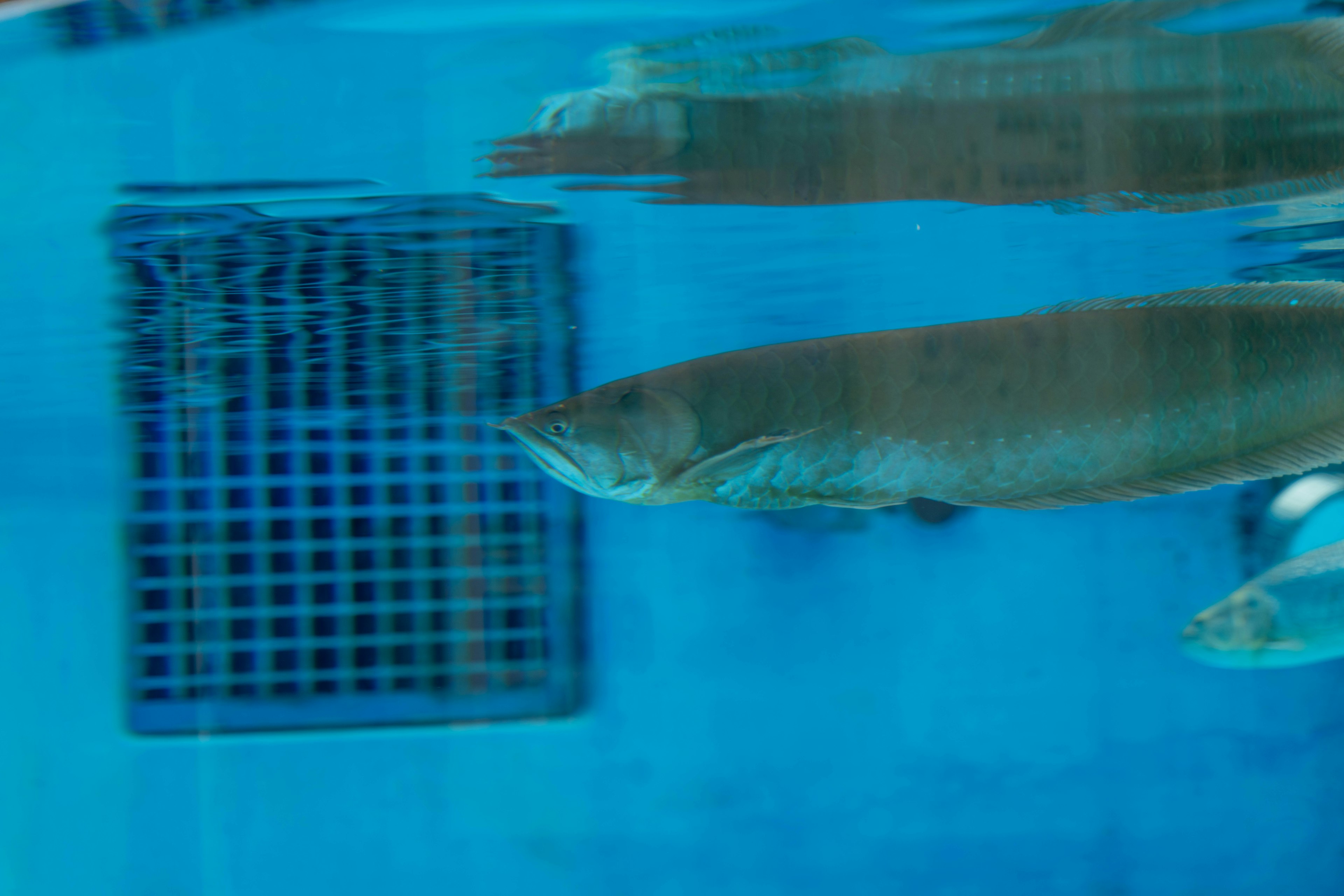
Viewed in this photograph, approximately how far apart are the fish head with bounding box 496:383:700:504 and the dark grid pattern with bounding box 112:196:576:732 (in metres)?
0.60

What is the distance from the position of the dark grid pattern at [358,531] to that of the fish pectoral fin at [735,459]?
29.8 inches

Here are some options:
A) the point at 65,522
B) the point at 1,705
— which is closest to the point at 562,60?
the point at 65,522

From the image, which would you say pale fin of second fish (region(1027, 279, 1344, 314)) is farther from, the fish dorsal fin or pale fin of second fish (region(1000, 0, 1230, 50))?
pale fin of second fish (region(1000, 0, 1230, 50))

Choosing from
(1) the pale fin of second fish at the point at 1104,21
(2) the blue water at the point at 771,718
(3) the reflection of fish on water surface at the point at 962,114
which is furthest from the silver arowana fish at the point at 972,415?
(2) the blue water at the point at 771,718

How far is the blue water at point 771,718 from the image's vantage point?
6.31ft

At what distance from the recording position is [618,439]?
1216 millimetres

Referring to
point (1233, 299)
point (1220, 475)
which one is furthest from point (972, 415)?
point (1233, 299)

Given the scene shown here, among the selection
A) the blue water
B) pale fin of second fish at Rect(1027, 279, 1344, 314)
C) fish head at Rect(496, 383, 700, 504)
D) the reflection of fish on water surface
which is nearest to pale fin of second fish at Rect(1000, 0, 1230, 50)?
the reflection of fish on water surface

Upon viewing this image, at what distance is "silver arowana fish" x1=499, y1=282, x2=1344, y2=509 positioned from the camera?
1.15 metres

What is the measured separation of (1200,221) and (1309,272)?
2.66ft

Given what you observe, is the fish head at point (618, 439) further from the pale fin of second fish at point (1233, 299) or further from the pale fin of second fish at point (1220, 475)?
the pale fin of second fish at point (1233, 299)

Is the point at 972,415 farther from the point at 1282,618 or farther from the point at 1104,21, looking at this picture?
the point at 1282,618

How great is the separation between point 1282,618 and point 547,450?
156cm

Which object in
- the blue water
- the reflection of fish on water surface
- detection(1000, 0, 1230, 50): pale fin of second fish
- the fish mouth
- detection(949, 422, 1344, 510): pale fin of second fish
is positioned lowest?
the blue water
